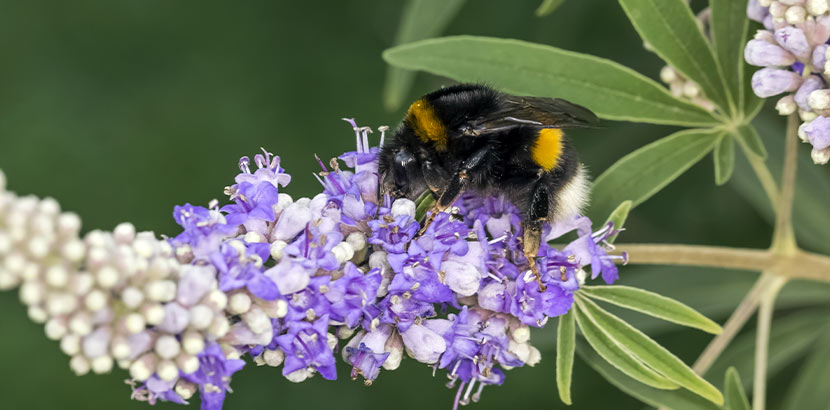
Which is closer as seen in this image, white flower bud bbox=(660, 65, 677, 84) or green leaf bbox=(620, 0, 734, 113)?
green leaf bbox=(620, 0, 734, 113)

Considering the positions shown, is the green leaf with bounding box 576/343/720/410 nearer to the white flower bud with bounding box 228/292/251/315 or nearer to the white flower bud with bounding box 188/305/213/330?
the white flower bud with bounding box 228/292/251/315

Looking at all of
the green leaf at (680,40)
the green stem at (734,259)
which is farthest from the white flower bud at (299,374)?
the green leaf at (680,40)

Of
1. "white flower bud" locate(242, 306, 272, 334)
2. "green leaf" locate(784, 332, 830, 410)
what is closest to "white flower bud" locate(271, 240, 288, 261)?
"white flower bud" locate(242, 306, 272, 334)

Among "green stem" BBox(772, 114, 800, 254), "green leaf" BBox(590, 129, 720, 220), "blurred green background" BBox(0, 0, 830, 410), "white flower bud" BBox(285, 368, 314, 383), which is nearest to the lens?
"white flower bud" BBox(285, 368, 314, 383)

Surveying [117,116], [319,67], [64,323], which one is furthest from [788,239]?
[117,116]

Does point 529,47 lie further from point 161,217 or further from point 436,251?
point 161,217

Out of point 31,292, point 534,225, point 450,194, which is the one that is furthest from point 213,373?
point 534,225

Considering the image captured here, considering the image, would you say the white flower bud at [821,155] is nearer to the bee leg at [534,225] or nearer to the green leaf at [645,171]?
the green leaf at [645,171]
